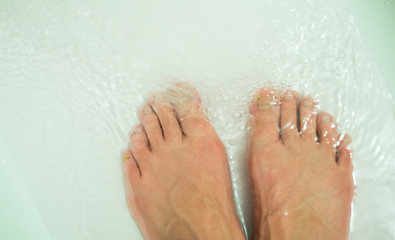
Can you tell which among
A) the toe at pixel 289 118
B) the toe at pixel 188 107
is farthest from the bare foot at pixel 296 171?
the toe at pixel 188 107

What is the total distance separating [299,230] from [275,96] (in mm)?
321

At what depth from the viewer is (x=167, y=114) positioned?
819mm

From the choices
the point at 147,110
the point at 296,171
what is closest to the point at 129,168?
the point at 147,110

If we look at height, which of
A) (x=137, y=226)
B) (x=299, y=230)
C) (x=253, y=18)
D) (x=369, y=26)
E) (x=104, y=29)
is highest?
(x=104, y=29)

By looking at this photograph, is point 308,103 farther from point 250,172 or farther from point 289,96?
point 250,172

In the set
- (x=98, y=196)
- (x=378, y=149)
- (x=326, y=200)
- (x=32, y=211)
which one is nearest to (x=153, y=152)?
(x=98, y=196)

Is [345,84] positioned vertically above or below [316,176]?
above

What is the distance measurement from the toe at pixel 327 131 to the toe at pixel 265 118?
11 cm

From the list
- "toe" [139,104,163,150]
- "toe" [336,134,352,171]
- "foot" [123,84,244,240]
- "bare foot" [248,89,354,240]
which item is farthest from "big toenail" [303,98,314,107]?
"toe" [139,104,163,150]

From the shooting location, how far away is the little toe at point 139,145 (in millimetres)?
819

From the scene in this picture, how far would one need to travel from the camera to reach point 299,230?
741 millimetres

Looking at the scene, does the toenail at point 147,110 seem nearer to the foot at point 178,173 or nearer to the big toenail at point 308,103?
the foot at point 178,173

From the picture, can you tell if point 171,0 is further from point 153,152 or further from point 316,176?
point 316,176

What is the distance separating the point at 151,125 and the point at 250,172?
10.7 inches
